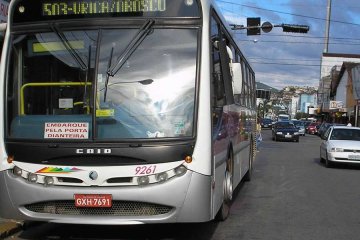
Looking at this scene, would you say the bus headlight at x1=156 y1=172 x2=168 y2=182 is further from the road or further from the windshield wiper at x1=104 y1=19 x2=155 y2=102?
the road

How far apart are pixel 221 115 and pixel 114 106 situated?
1.66 m

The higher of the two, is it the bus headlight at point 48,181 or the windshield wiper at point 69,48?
the windshield wiper at point 69,48

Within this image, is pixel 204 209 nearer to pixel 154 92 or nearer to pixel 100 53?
pixel 154 92

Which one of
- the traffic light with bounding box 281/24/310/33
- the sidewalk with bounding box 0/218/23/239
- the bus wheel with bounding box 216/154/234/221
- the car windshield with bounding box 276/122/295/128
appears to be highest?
the traffic light with bounding box 281/24/310/33

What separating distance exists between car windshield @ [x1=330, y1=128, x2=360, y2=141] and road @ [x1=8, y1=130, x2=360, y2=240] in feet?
19.3

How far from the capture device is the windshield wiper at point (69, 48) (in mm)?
6523

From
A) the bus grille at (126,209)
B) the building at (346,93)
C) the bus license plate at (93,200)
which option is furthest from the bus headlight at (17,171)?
the building at (346,93)

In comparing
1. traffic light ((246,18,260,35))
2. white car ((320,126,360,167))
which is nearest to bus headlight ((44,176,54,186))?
white car ((320,126,360,167))

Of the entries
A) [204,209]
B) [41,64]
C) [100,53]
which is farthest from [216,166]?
[41,64]

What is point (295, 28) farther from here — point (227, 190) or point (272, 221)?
point (227, 190)

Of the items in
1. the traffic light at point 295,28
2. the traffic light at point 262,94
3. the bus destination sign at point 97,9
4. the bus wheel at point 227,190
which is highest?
the traffic light at point 295,28

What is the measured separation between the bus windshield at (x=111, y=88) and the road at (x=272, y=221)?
1740 mm

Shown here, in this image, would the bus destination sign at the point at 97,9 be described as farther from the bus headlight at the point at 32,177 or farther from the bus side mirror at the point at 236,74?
the bus headlight at the point at 32,177

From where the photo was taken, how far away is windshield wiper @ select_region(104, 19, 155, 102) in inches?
253
